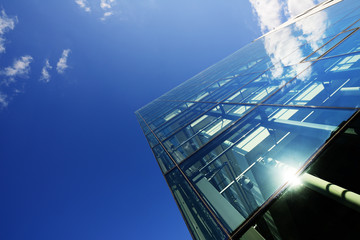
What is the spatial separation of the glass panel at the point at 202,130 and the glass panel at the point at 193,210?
0.88 meters

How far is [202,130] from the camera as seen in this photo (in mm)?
6301

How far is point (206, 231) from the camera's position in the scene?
315cm

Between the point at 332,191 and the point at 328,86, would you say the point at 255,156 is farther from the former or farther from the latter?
the point at 328,86

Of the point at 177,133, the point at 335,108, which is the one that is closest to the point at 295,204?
the point at 335,108

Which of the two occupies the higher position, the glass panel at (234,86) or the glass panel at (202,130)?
the glass panel at (234,86)

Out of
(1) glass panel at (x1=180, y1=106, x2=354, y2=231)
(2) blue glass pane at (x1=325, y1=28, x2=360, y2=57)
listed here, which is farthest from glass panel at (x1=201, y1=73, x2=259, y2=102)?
(1) glass panel at (x1=180, y1=106, x2=354, y2=231)

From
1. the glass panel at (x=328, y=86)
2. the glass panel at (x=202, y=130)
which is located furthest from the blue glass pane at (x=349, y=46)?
the glass panel at (x=202, y=130)

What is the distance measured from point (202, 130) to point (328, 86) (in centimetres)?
365

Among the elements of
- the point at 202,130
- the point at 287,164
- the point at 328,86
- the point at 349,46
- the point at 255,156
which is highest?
the point at 349,46

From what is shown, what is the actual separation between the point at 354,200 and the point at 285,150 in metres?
1.55

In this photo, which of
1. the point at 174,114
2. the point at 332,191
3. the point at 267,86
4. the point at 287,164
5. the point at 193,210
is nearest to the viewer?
the point at 332,191

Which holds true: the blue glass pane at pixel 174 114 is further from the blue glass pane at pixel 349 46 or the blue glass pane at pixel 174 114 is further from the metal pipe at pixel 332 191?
the metal pipe at pixel 332 191

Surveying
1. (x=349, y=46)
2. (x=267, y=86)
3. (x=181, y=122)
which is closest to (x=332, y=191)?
(x=267, y=86)

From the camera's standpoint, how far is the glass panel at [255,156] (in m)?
2.94
